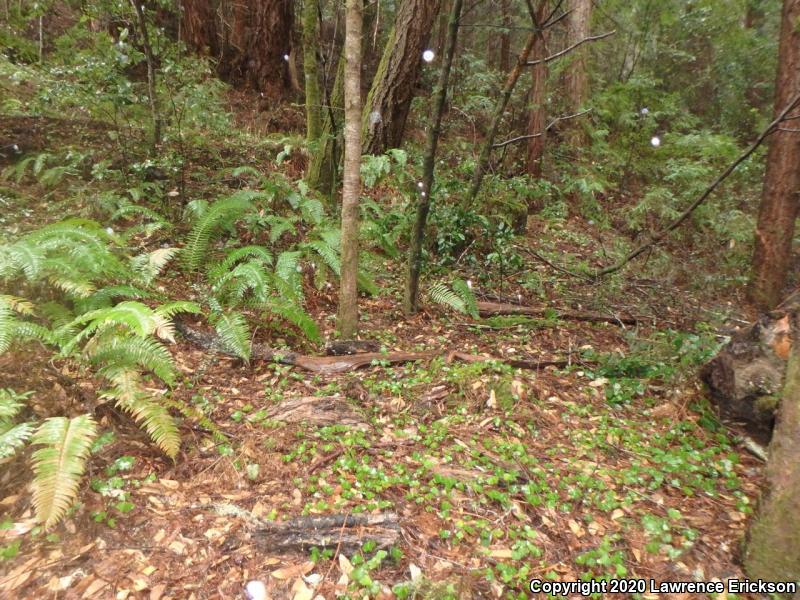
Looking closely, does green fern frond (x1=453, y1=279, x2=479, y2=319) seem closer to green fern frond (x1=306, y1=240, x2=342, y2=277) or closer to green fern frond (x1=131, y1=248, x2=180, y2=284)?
green fern frond (x1=306, y1=240, x2=342, y2=277)

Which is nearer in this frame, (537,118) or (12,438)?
(12,438)

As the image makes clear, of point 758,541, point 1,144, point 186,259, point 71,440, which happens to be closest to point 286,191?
point 186,259

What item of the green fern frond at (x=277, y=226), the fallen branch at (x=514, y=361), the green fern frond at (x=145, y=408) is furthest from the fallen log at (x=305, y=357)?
the green fern frond at (x=277, y=226)

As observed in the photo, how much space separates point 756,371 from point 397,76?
20.6 feet

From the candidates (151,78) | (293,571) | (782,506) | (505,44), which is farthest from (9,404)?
(505,44)

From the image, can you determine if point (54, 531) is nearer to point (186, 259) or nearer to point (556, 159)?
point (186, 259)

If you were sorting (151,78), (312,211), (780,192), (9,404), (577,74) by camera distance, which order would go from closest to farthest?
(9,404)
(780,192)
(312,211)
(151,78)
(577,74)

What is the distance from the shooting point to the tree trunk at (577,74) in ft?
34.5

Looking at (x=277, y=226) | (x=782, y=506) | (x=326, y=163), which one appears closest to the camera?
(x=782, y=506)

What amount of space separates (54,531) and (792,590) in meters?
3.67

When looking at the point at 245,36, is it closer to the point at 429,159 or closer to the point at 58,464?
the point at 429,159

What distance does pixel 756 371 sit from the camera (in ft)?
11.7

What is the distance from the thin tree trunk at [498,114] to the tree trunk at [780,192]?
3.20 metres

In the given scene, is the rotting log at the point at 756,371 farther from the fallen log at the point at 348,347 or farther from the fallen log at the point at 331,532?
the fallen log at the point at 348,347
